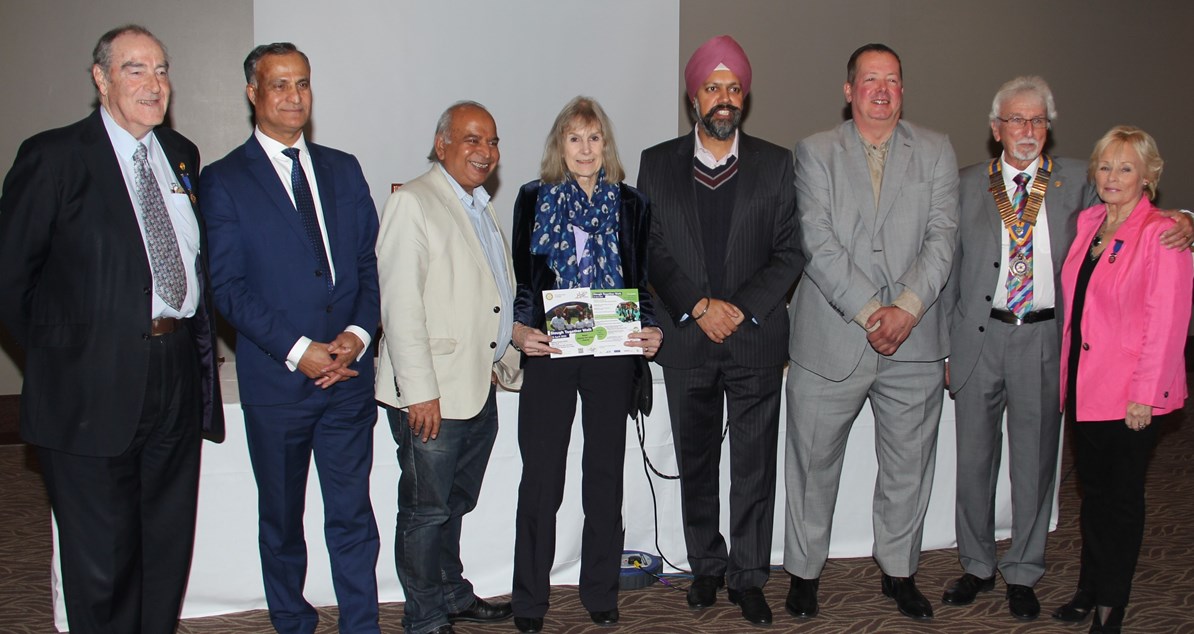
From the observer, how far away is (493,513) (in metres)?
3.77

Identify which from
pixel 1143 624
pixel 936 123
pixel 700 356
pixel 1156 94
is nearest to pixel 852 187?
pixel 700 356

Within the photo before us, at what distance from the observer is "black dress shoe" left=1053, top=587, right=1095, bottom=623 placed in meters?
3.56

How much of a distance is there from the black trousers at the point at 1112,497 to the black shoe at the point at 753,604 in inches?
48.1

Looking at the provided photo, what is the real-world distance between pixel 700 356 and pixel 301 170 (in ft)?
5.15

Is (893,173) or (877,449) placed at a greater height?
(893,173)

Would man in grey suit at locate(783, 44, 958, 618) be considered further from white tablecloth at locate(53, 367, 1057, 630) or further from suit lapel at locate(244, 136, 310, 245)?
suit lapel at locate(244, 136, 310, 245)

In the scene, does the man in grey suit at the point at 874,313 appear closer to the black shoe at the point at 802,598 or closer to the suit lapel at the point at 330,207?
the black shoe at the point at 802,598

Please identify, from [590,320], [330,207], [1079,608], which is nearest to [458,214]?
[330,207]

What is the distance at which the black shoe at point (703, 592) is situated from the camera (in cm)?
366

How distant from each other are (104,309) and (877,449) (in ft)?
9.23

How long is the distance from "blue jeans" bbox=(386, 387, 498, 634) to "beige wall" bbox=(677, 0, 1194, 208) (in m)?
3.78

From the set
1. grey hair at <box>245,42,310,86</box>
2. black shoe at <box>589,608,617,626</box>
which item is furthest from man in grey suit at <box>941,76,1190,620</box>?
grey hair at <box>245,42,310,86</box>

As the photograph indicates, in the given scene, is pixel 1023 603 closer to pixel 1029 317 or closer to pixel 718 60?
pixel 1029 317

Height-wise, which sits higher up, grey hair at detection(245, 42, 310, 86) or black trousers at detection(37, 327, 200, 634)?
grey hair at detection(245, 42, 310, 86)
